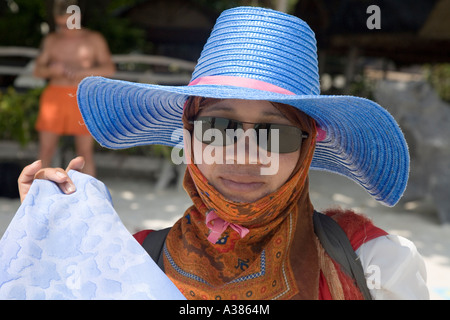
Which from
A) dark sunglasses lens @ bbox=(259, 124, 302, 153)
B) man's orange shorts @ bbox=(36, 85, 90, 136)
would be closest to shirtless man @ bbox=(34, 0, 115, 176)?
Result: man's orange shorts @ bbox=(36, 85, 90, 136)

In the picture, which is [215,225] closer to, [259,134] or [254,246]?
[254,246]

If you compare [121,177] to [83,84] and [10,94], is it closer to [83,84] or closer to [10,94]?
[10,94]

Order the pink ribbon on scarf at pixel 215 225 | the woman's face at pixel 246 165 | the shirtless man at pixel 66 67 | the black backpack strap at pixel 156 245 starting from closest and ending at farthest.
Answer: the woman's face at pixel 246 165
the pink ribbon on scarf at pixel 215 225
the black backpack strap at pixel 156 245
the shirtless man at pixel 66 67

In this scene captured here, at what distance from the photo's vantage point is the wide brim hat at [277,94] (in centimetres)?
132

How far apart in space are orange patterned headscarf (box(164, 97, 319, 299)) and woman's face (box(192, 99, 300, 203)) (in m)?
0.02

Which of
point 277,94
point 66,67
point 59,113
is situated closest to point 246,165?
point 277,94

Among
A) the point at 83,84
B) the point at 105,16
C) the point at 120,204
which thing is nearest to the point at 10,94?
the point at 120,204

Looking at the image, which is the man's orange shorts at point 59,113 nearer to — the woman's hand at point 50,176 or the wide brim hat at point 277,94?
the wide brim hat at point 277,94

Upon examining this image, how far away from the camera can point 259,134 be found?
131cm

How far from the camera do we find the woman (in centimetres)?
129

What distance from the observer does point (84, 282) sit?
1186 mm

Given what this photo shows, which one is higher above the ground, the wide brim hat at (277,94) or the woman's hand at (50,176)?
the wide brim hat at (277,94)

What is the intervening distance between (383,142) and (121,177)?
5881 millimetres

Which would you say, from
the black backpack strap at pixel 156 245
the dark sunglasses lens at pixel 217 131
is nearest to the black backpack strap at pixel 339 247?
the dark sunglasses lens at pixel 217 131
